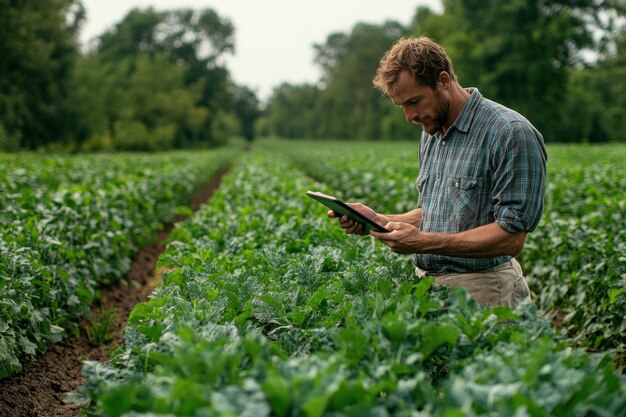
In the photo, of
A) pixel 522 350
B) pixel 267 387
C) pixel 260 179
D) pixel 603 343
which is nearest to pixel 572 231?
pixel 603 343

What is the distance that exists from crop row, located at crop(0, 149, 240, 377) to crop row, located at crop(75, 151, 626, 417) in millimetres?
1664

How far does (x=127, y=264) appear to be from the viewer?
8.12 m

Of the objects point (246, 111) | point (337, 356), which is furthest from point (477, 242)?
point (246, 111)

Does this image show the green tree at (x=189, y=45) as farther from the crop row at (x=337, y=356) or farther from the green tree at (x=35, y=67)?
the crop row at (x=337, y=356)

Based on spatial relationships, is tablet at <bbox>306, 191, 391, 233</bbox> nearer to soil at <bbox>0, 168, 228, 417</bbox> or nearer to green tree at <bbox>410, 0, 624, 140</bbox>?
soil at <bbox>0, 168, 228, 417</bbox>

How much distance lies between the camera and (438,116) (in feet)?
10.7

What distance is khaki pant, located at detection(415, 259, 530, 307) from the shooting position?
10.8ft

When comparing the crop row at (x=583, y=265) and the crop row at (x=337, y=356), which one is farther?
the crop row at (x=583, y=265)

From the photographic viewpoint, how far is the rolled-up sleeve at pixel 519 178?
2.90 metres

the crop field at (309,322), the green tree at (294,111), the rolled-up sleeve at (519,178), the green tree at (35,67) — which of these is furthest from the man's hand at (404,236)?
the green tree at (294,111)

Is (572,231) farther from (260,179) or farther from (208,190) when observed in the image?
(208,190)

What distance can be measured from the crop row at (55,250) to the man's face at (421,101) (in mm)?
3223

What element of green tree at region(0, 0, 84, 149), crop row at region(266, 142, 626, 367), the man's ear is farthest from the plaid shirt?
green tree at region(0, 0, 84, 149)

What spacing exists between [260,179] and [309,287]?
353 inches
